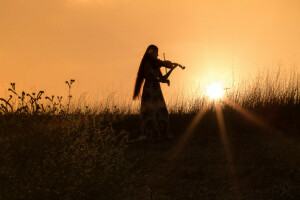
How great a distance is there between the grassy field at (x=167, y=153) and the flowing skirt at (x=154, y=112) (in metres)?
0.31

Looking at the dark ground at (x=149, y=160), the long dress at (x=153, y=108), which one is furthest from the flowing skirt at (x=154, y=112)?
the dark ground at (x=149, y=160)

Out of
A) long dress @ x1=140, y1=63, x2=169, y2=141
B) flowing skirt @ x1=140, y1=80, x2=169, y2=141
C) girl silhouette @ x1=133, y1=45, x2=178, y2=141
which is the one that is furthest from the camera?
flowing skirt @ x1=140, y1=80, x2=169, y2=141

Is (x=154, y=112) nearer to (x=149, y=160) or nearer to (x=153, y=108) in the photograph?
(x=153, y=108)

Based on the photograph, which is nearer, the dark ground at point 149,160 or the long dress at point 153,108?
the dark ground at point 149,160

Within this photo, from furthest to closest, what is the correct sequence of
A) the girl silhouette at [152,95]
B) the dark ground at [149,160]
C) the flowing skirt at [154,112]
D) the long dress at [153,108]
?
the flowing skirt at [154,112] < the long dress at [153,108] < the girl silhouette at [152,95] < the dark ground at [149,160]

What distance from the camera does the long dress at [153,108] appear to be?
1050cm

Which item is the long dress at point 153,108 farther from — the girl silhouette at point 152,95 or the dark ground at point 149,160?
the dark ground at point 149,160

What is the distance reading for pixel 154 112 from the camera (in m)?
10.9

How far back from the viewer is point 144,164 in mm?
9344

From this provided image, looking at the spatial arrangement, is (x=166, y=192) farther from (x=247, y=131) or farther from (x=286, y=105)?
(x=286, y=105)

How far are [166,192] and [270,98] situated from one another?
5606mm

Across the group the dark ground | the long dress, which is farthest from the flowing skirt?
the dark ground

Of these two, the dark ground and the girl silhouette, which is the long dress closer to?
the girl silhouette

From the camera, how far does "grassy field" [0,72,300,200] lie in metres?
5.51
